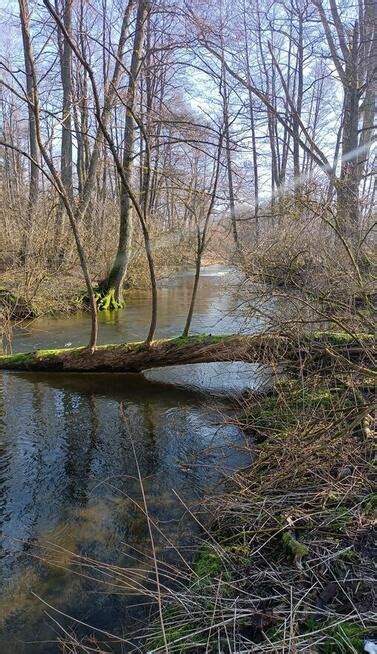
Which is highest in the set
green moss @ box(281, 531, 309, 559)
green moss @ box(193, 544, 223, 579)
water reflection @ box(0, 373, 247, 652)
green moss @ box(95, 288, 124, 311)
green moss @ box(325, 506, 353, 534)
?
green moss @ box(95, 288, 124, 311)

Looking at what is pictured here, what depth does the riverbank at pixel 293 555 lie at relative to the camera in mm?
2365

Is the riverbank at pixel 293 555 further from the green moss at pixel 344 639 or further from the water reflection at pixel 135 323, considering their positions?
the water reflection at pixel 135 323

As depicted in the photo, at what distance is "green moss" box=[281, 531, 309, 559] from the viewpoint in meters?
2.95

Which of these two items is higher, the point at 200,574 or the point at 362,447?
the point at 362,447

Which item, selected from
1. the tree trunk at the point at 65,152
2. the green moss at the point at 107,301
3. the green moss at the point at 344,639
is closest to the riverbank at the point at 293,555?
the green moss at the point at 344,639

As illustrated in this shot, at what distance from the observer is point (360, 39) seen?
13023mm

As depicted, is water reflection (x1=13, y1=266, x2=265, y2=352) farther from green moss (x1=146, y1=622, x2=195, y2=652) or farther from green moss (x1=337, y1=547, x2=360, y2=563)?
green moss (x1=146, y1=622, x2=195, y2=652)

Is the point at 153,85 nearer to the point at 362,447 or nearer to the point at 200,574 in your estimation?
the point at 362,447

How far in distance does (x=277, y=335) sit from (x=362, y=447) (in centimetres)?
169

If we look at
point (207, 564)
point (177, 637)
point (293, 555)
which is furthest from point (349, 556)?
point (177, 637)

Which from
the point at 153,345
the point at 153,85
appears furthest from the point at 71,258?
the point at 153,345

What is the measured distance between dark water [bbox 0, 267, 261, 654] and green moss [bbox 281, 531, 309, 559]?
29.7 inches

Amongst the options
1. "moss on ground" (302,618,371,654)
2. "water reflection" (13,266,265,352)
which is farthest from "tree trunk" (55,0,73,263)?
"moss on ground" (302,618,371,654)

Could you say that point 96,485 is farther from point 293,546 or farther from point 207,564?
point 293,546
